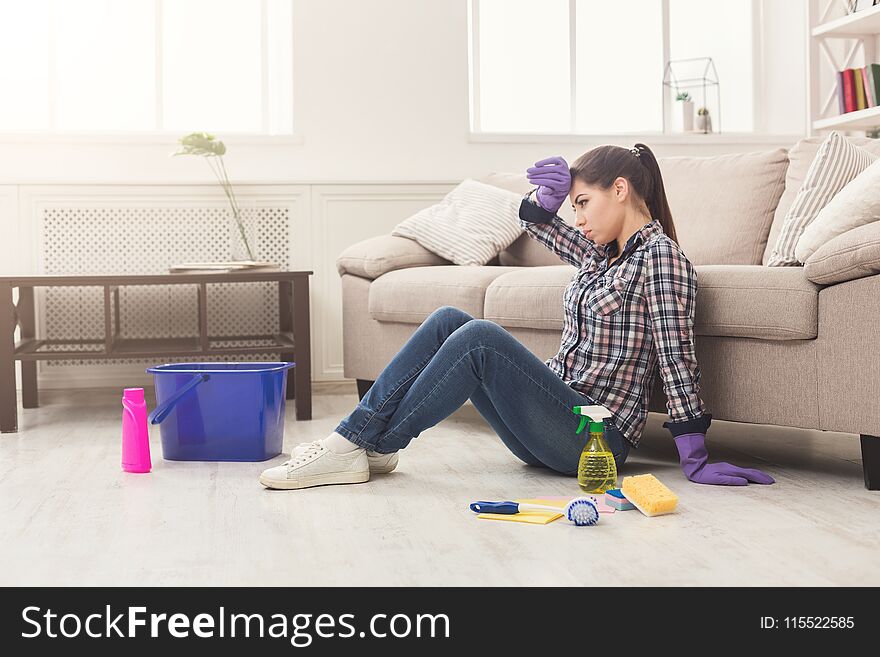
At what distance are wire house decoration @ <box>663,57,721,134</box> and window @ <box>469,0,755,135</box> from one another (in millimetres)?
27

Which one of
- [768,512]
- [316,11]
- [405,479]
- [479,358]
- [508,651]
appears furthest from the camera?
[316,11]

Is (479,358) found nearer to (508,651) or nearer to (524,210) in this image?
(524,210)

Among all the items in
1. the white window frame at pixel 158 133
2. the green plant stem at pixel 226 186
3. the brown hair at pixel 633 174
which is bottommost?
the brown hair at pixel 633 174

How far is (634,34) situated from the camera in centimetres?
459

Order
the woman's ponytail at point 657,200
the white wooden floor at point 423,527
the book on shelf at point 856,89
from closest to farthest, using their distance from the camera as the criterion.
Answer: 1. the white wooden floor at point 423,527
2. the woman's ponytail at point 657,200
3. the book on shelf at point 856,89

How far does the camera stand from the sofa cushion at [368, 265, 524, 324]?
120 inches

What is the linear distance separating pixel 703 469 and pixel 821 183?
36.6 inches

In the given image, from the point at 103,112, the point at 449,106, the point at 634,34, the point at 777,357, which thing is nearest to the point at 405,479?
the point at 777,357

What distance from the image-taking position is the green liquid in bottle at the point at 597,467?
209 cm

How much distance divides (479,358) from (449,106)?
7.98 ft

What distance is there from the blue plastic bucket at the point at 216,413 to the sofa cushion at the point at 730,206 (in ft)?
4.69

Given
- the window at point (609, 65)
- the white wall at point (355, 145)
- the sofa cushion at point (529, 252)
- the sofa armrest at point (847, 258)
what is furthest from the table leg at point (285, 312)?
the sofa armrest at point (847, 258)

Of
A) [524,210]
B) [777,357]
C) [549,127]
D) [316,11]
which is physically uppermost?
[316,11]

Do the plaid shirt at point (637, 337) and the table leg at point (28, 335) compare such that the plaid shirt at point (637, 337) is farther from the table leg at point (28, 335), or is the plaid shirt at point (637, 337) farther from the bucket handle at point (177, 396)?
the table leg at point (28, 335)
